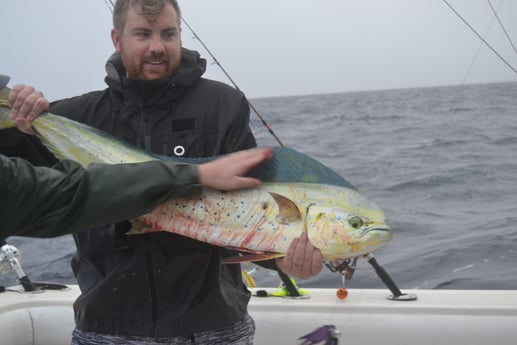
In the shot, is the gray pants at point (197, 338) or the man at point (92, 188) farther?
the gray pants at point (197, 338)

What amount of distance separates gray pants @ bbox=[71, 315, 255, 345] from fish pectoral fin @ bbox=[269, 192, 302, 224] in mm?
529

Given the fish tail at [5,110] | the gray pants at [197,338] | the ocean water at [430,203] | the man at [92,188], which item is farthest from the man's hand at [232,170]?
the ocean water at [430,203]

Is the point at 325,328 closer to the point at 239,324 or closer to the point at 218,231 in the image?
the point at 239,324

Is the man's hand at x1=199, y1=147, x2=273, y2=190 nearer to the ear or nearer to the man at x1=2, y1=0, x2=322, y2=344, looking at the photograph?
the man at x1=2, y1=0, x2=322, y2=344

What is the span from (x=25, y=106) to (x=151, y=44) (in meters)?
0.50

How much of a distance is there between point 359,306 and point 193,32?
2.06 m

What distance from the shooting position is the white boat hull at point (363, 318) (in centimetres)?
372

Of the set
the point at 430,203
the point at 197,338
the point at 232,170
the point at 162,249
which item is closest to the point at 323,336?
the point at 197,338

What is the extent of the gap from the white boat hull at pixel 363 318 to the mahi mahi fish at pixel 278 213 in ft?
6.05

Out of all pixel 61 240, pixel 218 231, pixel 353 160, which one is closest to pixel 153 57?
pixel 218 231

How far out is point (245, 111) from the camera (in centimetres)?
247

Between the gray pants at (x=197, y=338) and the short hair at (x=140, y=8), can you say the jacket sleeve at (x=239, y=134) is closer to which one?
the short hair at (x=140, y=8)

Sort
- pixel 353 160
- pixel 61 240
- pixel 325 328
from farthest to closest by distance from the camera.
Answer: pixel 353 160 < pixel 61 240 < pixel 325 328

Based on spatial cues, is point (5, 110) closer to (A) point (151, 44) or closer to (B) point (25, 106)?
(B) point (25, 106)
